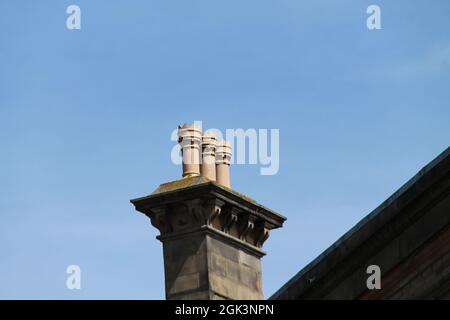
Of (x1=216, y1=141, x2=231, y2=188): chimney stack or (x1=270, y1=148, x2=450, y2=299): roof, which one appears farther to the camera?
(x1=216, y1=141, x2=231, y2=188): chimney stack

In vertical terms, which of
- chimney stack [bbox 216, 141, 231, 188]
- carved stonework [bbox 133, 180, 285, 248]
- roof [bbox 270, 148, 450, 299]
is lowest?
roof [bbox 270, 148, 450, 299]

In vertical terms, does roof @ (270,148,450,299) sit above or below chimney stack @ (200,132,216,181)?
below

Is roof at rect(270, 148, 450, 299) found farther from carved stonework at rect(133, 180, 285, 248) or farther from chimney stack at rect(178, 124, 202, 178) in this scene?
chimney stack at rect(178, 124, 202, 178)

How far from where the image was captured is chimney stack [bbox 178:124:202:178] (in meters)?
35.4

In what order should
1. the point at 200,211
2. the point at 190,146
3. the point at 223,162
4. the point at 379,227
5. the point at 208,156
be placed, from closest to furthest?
1. the point at 379,227
2. the point at 200,211
3. the point at 190,146
4. the point at 208,156
5. the point at 223,162

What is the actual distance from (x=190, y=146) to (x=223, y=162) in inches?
36.2

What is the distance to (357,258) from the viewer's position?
1198 inches

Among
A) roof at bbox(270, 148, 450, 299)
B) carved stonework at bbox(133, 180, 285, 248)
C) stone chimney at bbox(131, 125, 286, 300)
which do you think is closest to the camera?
roof at bbox(270, 148, 450, 299)

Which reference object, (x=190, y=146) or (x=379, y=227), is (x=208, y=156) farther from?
(x=379, y=227)

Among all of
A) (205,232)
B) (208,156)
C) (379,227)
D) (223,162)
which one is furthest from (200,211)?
(379,227)

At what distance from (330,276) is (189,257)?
163 inches

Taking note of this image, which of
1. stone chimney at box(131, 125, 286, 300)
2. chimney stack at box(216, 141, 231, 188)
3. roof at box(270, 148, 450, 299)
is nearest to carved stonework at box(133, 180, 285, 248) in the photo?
stone chimney at box(131, 125, 286, 300)

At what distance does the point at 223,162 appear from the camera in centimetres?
3609
